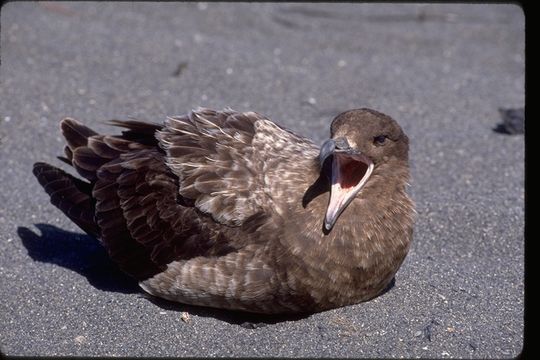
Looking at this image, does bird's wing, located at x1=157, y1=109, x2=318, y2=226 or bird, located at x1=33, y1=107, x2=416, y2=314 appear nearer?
bird, located at x1=33, y1=107, x2=416, y2=314

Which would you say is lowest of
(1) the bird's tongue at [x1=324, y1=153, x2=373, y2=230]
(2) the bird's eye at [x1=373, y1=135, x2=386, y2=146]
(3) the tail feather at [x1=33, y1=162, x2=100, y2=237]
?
(3) the tail feather at [x1=33, y1=162, x2=100, y2=237]

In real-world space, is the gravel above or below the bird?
below

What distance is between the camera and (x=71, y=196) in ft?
16.5

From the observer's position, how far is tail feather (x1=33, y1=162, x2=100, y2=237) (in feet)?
16.1

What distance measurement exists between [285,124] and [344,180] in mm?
2428

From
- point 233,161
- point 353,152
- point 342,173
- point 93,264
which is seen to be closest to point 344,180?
point 342,173

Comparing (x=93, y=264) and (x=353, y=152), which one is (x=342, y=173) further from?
(x=93, y=264)

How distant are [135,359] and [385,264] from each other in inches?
51.0

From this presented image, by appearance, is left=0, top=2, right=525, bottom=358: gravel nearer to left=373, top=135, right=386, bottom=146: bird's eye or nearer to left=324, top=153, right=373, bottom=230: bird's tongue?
left=324, top=153, right=373, bottom=230: bird's tongue

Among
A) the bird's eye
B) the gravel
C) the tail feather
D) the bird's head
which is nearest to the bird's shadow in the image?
the gravel

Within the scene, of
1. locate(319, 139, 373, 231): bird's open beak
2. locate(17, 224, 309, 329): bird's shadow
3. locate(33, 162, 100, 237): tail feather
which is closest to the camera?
locate(319, 139, 373, 231): bird's open beak

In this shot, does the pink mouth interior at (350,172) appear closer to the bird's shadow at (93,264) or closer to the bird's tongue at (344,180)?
the bird's tongue at (344,180)

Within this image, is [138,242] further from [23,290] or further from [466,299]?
[466,299]

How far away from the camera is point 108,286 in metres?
4.75
